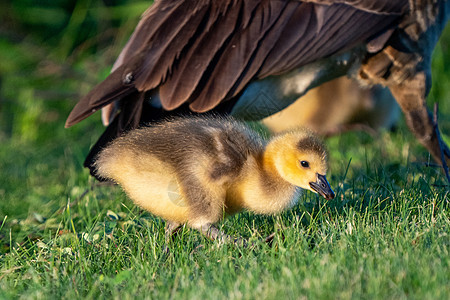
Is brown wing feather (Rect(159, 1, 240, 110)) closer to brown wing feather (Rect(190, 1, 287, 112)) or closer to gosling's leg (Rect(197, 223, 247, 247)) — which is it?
brown wing feather (Rect(190, 1, 287, 112))

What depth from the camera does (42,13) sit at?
22.9 feet

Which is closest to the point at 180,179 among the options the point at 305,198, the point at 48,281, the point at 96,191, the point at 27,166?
the point at 48,281

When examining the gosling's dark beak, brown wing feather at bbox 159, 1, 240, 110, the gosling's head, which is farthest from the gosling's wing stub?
the gosling's dark beak

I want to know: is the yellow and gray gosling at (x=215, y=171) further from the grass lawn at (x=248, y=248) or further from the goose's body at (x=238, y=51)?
Answer: the goose's body at (x=238, y=51)

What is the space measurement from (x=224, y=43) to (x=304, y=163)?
3.26 ft

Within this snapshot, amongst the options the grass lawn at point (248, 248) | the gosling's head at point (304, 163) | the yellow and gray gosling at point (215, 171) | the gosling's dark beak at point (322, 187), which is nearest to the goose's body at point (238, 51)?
the grass lawn at point (248, 248)

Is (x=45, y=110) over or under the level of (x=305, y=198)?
under

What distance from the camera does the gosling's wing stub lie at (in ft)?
10.7

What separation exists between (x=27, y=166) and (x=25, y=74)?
80.7 inches

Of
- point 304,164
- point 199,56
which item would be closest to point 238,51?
point 199,56

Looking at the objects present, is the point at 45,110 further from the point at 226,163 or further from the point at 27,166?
the point at 226,163

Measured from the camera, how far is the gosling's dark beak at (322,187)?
2552mm

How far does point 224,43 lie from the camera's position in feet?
11.0

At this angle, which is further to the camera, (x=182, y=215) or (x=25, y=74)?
(x=25, y=74)
